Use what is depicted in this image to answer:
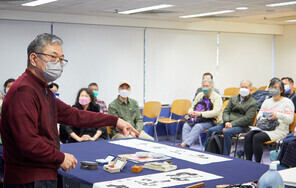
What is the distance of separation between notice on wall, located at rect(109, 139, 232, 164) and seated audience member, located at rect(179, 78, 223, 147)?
2469mm

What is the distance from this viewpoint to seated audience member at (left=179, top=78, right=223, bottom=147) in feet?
23.2

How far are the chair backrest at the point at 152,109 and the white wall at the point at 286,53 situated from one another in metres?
5.44

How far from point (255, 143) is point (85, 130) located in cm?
248

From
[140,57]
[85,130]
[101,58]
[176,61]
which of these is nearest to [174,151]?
[85,130]

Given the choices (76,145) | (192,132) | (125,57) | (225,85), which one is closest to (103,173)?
(76,145)

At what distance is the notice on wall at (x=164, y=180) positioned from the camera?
278cm

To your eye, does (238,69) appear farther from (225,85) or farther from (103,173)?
(103,173)

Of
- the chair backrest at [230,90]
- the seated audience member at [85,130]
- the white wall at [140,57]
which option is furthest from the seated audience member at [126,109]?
the chair backrest at [230,90]

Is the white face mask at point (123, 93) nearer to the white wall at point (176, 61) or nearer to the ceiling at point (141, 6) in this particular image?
the ceiling at point (141, 6)

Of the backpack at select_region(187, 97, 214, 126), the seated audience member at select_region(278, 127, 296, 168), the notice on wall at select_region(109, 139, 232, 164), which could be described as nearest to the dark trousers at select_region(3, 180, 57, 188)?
the notice on wall at select_region(109, 139, 232, 164)

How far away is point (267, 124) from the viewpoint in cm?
629

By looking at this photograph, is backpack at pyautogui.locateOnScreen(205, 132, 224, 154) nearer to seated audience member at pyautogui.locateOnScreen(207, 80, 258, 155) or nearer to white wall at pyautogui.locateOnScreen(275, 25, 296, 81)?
seated audience member at pyautogui.locateOnScreen(207, 80, 258, 155)

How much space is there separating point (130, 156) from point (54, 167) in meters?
1.45

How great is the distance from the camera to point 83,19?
862 centimetres
